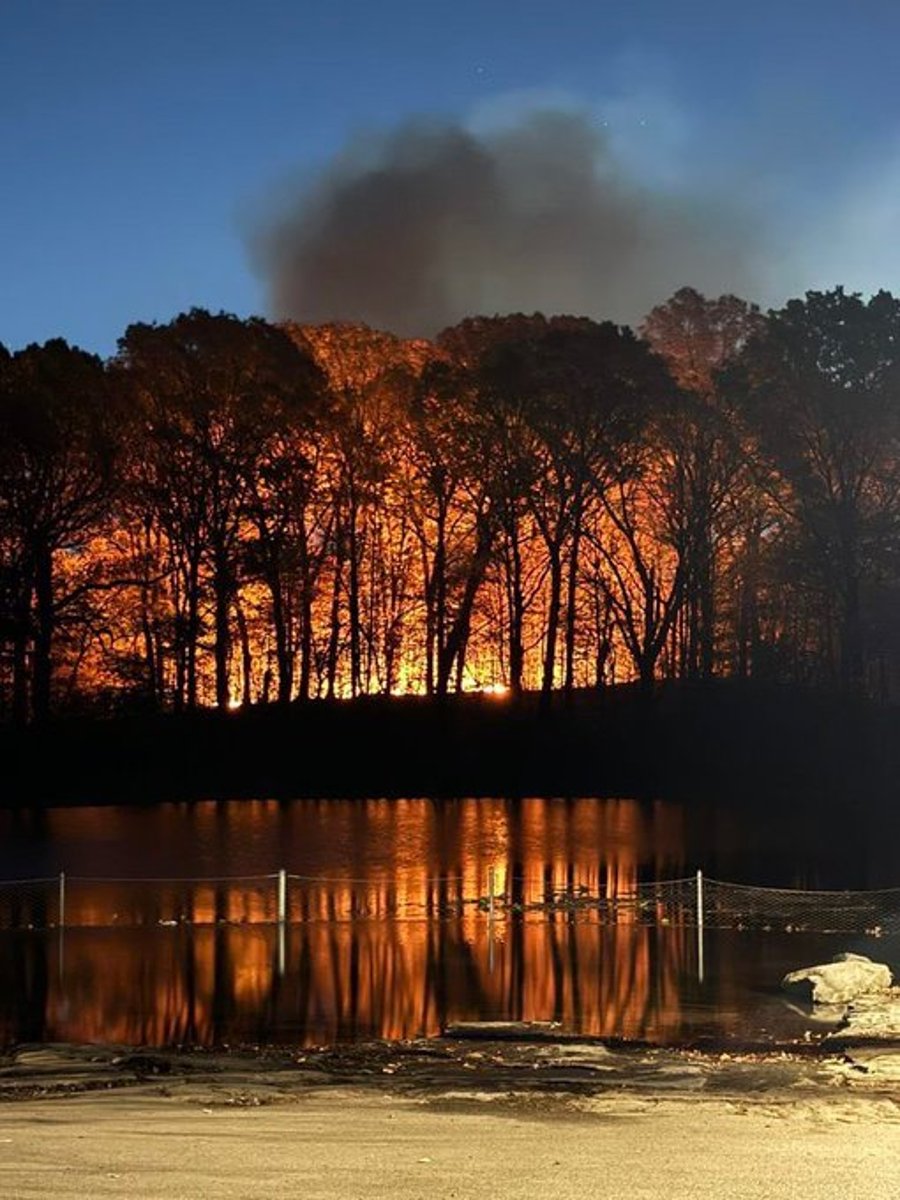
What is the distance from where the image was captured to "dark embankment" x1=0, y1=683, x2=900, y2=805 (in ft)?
200

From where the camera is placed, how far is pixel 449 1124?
1260cm

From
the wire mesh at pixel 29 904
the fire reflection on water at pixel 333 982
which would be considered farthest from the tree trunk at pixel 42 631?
the fire reflection on water at pixel 333 982

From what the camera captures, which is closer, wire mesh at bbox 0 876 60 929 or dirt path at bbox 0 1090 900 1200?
dirt path at bbox 0 1090 900 1200

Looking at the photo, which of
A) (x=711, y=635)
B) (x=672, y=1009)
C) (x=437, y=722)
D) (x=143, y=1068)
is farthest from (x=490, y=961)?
(x=711, y=635)

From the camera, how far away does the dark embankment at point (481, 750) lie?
61.1m

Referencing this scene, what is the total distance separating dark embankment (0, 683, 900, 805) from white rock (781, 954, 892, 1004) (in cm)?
4051

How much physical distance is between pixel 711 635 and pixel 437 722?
48.9 ft

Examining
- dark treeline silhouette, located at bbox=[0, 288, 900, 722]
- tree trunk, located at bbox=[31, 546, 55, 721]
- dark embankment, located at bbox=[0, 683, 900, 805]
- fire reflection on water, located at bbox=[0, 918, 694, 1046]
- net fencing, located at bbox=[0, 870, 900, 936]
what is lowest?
fire reflection on water, located at bbox=[0, 918, 694, 1046]

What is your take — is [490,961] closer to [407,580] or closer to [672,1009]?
[672,1009]

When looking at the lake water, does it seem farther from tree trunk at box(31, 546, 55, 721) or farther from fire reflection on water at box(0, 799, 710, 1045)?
tree trunk at box(31, 546, 55, 721)

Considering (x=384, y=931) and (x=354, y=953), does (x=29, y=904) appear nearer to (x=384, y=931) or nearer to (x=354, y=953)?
(x=384, y=931)

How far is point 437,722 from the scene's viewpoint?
225 feet

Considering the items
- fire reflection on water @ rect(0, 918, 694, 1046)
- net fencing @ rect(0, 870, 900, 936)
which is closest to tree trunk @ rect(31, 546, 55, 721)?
net fencing @ rect(0, 870, 900, 936)

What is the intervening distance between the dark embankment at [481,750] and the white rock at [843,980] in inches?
1595
